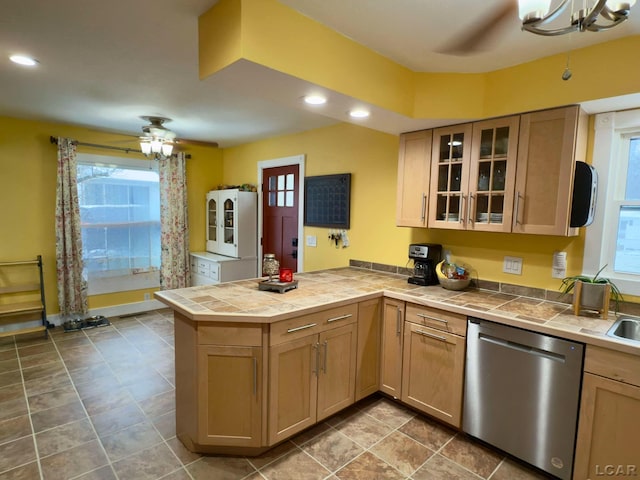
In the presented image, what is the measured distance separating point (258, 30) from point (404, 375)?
2299mm

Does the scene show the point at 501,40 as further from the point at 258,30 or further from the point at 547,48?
the point at 258,30

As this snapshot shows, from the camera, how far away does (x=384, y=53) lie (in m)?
2.07

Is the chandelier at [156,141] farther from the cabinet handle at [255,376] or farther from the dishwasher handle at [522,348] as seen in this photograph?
the dishwasher handle at [522,348]

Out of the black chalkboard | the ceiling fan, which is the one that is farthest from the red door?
the ceiling fan

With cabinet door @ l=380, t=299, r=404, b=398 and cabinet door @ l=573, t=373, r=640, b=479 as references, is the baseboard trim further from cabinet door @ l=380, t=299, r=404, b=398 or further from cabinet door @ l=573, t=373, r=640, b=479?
cabinet door @ l=573, t=373, r=640, b=479

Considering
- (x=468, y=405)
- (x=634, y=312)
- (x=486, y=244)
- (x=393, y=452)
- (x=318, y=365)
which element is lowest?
(x=393, y=452)

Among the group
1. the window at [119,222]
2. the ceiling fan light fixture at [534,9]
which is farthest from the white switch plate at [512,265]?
the window at [119,222]

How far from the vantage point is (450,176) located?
2.46m

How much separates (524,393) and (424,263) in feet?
3.57

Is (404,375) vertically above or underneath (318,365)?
underneath

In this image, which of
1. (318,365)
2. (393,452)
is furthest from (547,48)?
(393,452)

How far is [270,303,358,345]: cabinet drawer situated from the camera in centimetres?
192

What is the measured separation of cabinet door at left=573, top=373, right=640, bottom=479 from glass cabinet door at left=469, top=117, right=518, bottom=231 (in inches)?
39.0

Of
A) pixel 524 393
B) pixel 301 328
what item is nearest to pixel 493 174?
pixel 524 393
